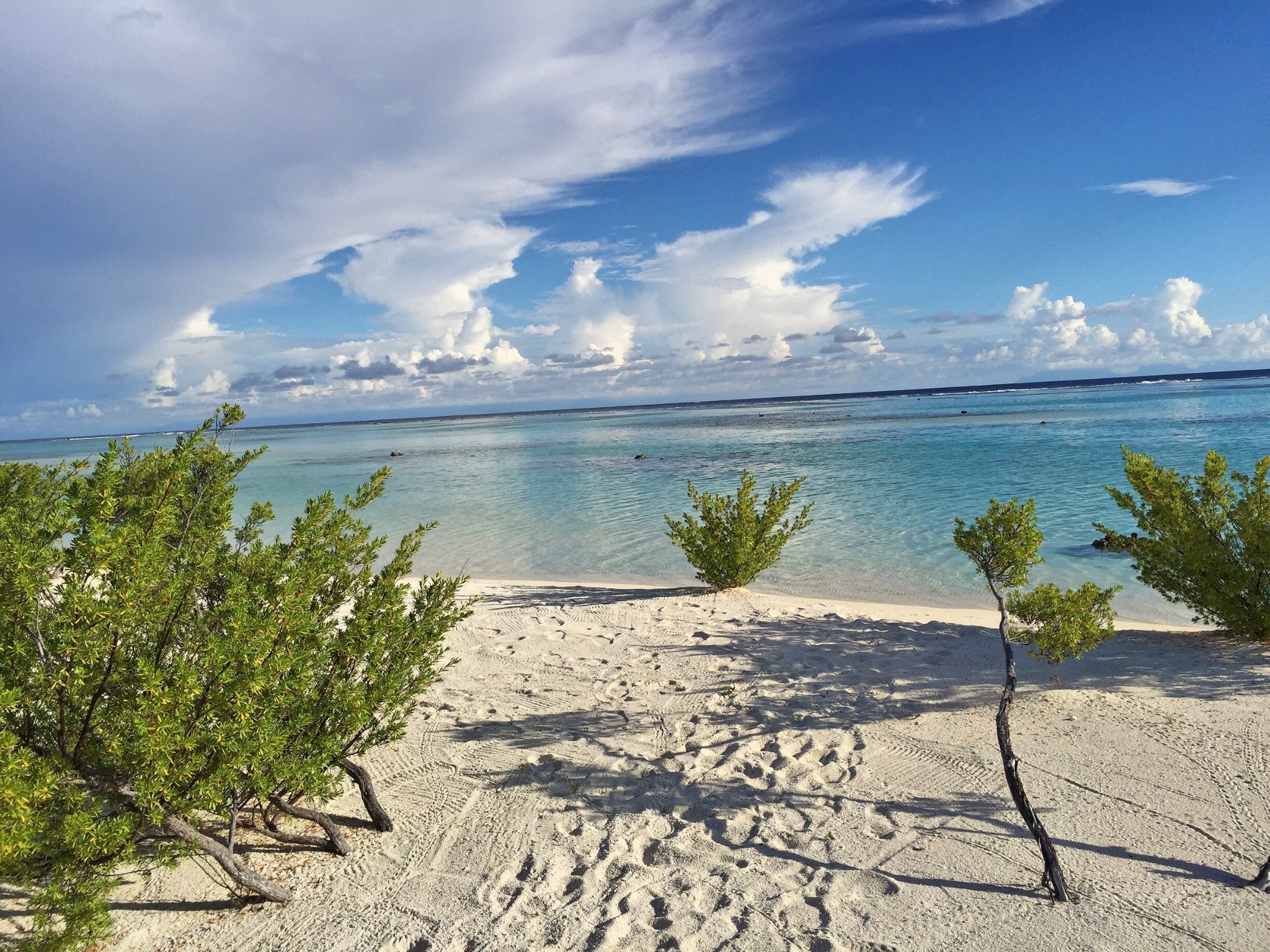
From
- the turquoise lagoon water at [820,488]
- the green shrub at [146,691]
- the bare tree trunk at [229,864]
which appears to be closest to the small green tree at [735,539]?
the turquoise lagoon water at [820,488]

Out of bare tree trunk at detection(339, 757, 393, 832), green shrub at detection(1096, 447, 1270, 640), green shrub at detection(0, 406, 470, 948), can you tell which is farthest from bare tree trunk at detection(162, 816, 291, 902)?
green shrub at detection(1096, 447, 1270, 640)

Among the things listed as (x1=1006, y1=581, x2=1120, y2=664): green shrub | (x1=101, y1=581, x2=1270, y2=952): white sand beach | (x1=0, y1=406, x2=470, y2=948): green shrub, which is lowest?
(x1=101, y1=581, x2=1270, y2=952): white sand beach

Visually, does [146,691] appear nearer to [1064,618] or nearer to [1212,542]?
[1064,618]

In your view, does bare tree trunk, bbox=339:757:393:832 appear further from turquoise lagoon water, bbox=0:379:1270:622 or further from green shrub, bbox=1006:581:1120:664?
turquoise lagoon water, bbox=0:379:1270:622

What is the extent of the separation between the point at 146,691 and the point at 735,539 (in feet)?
28.7

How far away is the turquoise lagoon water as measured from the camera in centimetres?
1326

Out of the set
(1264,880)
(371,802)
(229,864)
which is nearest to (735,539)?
(371,802)

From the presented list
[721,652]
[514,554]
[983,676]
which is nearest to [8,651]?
[721,652]

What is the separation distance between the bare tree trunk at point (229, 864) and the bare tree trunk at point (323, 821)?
1.18ft

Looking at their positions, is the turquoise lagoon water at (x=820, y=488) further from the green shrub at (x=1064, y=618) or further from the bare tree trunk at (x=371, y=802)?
the bare tree trunk at (x=371, y=802)

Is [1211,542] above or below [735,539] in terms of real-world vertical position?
above

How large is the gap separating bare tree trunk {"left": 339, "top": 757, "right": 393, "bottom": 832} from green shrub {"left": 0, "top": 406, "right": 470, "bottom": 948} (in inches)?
18.6

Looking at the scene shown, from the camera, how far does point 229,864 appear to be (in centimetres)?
386

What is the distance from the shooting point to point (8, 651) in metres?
3.01
